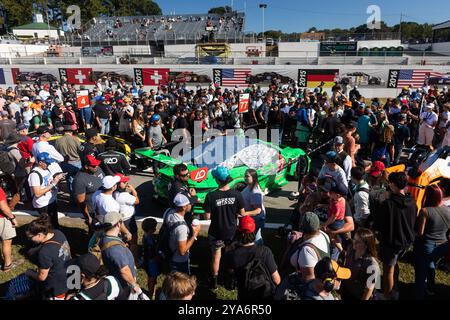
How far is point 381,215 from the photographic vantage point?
379 cm

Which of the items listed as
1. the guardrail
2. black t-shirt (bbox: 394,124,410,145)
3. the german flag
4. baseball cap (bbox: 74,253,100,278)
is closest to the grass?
baseball cap (bbox: 74,253,100,278)

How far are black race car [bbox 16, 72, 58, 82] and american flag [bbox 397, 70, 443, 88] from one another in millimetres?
23243

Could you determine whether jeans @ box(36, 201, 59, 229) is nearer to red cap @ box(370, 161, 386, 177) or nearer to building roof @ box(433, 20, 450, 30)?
red cap @ box(370, 161, 386, 177)

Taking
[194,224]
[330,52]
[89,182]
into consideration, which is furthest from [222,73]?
[194,224]

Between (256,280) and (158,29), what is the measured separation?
5289 cm

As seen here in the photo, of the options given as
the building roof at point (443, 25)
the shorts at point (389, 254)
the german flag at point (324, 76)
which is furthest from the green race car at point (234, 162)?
the building roof at point (443, 25)

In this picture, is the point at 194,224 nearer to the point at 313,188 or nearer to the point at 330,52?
the point at 313,188

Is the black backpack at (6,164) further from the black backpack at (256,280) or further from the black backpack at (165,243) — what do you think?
the black backpack at (256,280)

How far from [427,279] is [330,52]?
75.7 ft

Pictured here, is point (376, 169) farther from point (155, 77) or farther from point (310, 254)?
point (155, 77)

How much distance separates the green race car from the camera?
6168 mm

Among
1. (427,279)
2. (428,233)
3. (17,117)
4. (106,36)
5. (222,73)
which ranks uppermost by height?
(106,36)

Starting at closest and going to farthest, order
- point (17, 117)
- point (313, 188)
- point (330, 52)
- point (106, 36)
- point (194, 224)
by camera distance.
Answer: point (194, 224) → point (313, 188) → point (17, 117) → point (330, 52) → point (106, 36)

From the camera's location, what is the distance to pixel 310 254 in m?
3.13
